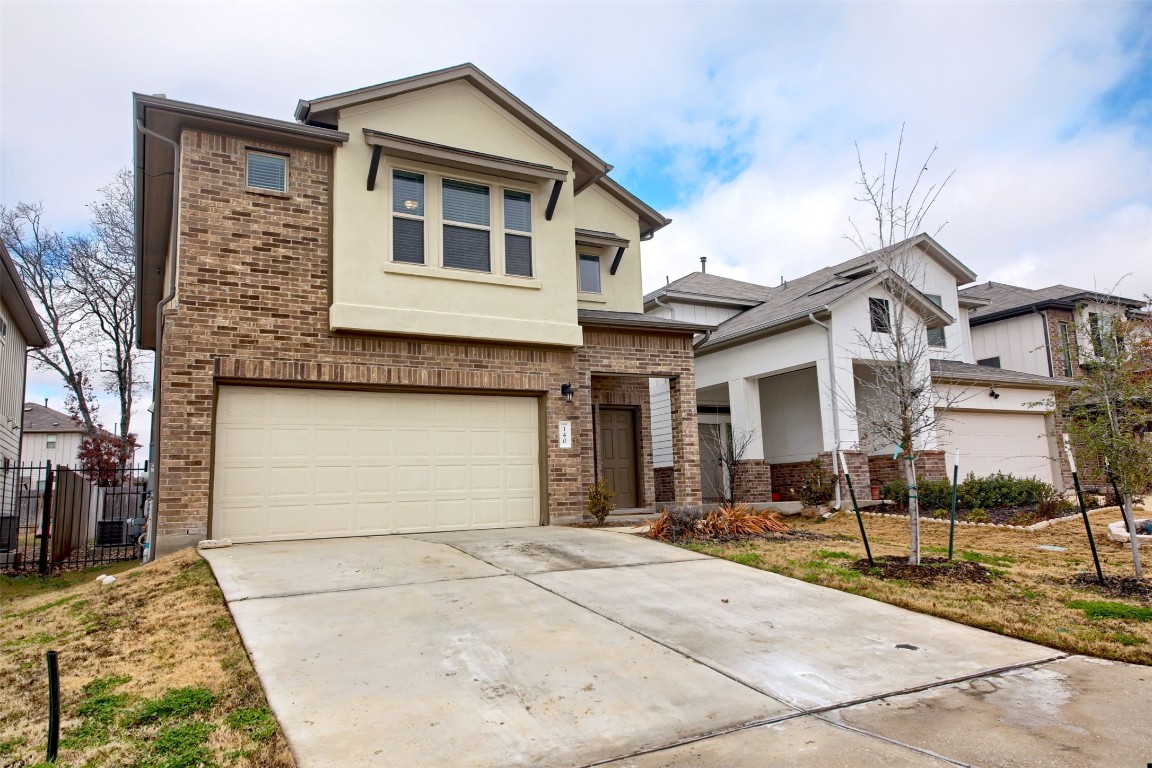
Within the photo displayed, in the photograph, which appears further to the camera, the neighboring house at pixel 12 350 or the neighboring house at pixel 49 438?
the neighboring house at pixel 49 438

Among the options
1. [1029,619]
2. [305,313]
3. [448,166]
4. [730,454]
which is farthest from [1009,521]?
[305,313]

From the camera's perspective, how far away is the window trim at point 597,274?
1477 cm

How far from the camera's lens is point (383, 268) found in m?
10.7

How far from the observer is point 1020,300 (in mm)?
24109

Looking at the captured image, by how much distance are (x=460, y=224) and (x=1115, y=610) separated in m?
9.35

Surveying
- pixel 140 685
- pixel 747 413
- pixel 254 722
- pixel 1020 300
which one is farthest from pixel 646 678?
pixel 1020 300

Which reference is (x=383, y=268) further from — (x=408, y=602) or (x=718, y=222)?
(x=718, y=222)

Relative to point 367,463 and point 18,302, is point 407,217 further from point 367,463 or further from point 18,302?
point 18,302

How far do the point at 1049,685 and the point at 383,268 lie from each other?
9130 mm

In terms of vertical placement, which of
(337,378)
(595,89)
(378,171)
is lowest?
(337,378)

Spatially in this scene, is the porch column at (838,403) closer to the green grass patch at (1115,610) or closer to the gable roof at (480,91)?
the gable roof at (480,91)

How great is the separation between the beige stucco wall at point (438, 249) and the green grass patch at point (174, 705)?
21.9 feet

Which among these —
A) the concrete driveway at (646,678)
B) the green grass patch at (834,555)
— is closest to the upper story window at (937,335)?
the green grass patch at (834,555)

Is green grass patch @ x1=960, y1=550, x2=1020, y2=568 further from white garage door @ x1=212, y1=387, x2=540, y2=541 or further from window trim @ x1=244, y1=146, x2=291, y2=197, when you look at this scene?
window trim @ x1=244, y1=146, x2=291, y2=197
